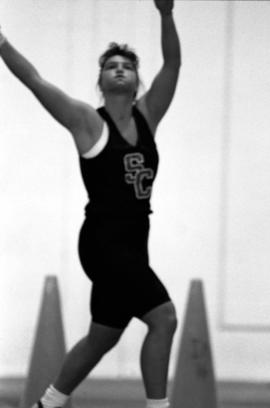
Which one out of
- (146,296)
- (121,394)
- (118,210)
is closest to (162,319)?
(146,296)

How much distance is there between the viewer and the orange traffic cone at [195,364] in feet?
12.5

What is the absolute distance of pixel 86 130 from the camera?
127 inches

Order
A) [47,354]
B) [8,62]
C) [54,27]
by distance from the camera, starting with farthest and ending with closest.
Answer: [54,27]
[47,354]
[8,62]

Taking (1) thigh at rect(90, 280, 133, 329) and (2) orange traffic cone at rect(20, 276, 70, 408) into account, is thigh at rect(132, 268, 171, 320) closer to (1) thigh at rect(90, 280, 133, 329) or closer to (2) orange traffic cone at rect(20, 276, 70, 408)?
(1) thigh at rect(90, 280, 133, 329)

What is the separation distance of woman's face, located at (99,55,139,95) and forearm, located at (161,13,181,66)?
114 mm

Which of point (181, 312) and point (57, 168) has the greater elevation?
point (57, 168)

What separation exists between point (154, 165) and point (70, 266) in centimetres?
114

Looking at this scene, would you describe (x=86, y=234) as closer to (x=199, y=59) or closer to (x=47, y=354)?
(x=47, y=354)

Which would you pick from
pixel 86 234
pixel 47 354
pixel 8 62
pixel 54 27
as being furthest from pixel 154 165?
pixel 54 27

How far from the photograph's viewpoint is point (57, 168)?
14.1 ft

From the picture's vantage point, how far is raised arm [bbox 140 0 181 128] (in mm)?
3262

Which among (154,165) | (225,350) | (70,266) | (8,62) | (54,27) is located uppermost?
(54,27)

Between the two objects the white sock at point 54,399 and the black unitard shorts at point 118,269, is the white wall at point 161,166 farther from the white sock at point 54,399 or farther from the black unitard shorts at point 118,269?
the black unitard shorts at point 118,269

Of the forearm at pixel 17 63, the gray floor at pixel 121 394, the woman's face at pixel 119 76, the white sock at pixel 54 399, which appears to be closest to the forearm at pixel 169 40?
the woman's face at pixel 119 76
